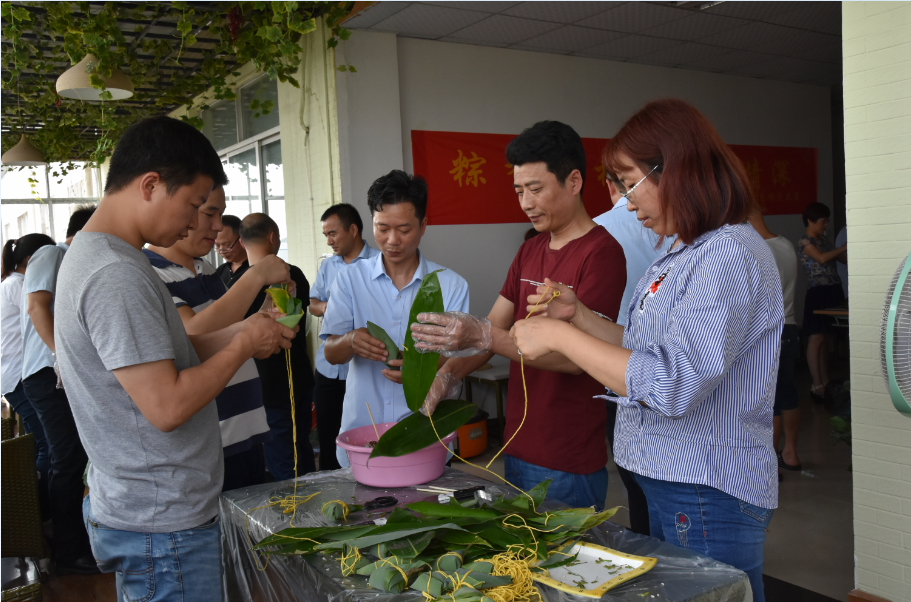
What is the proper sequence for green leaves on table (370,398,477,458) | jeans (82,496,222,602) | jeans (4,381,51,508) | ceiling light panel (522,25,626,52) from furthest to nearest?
ceiling light panel (522,25,626,52) < jeans (4,381,51,508) < green leaves on table (370,398,477,458) < jeans (82,496,222,602)

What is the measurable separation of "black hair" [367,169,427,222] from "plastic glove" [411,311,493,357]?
2.00 ft

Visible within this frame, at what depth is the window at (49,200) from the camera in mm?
10922

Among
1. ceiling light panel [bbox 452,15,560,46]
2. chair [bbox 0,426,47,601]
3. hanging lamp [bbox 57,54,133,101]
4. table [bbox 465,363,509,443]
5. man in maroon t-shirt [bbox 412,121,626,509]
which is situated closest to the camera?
man in maroon t-shirt [bbox 412,121,626,509]

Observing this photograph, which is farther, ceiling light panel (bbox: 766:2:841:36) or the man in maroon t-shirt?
ceiling light panel (bbox: 766:2:841:36)

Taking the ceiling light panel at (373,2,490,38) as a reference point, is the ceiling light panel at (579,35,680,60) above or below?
above

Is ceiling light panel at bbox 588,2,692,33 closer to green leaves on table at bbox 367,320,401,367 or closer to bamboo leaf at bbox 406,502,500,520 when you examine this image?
green leaves on table at bbox 367,320,401,367

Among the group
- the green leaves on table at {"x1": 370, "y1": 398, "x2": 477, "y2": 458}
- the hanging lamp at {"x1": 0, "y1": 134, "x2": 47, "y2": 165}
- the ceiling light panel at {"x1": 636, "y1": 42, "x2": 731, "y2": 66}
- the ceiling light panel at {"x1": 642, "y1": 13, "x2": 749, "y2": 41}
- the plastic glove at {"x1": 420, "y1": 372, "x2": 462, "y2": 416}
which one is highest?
the ceiling light panel at {"x1": 636, "y1": 42, "x2": 731, "y2": 66}

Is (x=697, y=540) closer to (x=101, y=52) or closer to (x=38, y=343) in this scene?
(x=38, y=343)

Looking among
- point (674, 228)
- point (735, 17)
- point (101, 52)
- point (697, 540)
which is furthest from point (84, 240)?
point (735, 17)

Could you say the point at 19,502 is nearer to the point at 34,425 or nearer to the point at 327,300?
the point at 34,425

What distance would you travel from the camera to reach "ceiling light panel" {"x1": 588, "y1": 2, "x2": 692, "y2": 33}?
444 cm

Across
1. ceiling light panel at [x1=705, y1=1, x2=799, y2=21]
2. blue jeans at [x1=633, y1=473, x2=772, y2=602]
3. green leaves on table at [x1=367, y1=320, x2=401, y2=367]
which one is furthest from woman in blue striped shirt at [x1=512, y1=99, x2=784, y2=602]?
ceiling light panel at [x1=705, y1=1, x2=799, y2=21]

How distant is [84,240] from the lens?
1324mm

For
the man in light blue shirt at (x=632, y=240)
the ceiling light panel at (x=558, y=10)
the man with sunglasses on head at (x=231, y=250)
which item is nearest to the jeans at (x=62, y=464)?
the man with sunglasses on head at (x=231, y=250)
